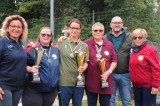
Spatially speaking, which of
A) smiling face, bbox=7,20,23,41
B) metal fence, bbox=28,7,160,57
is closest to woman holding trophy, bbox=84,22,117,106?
smiling face, bbox=7,20,23,41

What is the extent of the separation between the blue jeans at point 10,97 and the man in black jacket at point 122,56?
2.14 metres

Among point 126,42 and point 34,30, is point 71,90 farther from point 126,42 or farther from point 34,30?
point 34,30

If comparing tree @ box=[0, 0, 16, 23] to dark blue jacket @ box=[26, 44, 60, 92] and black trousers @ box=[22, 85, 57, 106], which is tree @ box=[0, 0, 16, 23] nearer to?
dark blue jacket @ box=[26, 44, 60, 92]

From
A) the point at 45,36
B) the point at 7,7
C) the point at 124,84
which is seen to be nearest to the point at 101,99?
the point at 124,84

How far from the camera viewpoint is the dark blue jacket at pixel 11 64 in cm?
275

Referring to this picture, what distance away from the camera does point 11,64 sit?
278cm

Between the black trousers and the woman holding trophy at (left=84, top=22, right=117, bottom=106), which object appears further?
the woman holding trophy at (left=84, top=22, right=117, bottom=106)

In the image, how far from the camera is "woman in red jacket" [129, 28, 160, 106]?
3453 mm

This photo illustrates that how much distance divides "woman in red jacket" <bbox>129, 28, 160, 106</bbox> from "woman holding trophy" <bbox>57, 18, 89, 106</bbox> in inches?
41.6

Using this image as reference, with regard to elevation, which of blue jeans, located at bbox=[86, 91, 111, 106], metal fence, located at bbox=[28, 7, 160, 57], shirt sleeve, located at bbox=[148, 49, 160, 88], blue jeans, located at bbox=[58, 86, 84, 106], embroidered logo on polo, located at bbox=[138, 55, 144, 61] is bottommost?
blue jeans, located at bbox=[86, 91, 111, 106]

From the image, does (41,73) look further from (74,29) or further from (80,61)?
(74,29)

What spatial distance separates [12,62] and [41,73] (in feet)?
1.62

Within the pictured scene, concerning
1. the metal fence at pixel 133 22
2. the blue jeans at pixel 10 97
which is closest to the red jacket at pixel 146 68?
the metal fence at pixel 133 22

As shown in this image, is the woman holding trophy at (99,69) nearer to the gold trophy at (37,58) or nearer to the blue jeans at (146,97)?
the blue jeans at (146,97)
